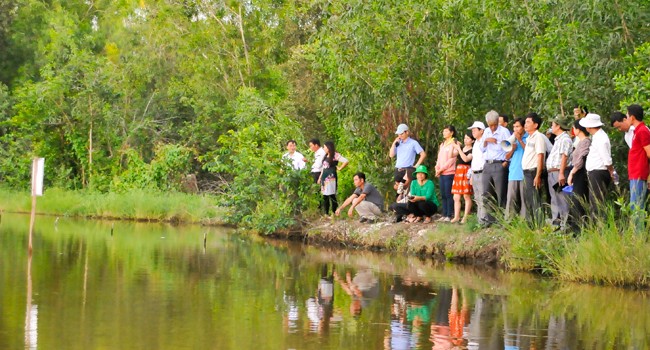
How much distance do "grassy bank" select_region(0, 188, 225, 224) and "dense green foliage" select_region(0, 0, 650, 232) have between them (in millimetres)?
1063

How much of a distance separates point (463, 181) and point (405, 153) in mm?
2008

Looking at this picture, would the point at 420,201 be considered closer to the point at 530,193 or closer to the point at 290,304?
the point at 530,193

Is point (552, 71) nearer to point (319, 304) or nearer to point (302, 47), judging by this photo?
point (319, 304)

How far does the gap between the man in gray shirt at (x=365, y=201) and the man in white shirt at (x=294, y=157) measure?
1.85m

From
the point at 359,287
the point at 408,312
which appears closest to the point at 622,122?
the point at 359,287

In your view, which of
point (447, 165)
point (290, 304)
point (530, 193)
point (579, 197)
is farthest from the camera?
point (447, 165)

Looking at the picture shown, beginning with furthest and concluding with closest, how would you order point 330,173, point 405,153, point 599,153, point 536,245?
1. point 330,173
2. point 405,153
3. point 536,245
4. point 599,153

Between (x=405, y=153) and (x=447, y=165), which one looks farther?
(x=405, y=153)

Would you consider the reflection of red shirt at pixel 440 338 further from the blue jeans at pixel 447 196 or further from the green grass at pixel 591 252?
the blue jeans at pixel 447 196

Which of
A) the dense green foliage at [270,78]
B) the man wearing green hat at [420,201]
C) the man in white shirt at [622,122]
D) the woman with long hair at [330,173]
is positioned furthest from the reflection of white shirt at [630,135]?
the woman with long hair at [330,173]

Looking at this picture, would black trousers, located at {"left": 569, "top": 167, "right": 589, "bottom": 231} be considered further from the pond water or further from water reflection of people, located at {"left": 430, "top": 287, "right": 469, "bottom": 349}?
water reflection of people, located at {"left": 430, "top": 287, "right": 469, "bottom": 349}

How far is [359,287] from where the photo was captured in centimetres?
1397

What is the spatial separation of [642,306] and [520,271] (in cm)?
379

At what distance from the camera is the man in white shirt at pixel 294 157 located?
23.1 meters
